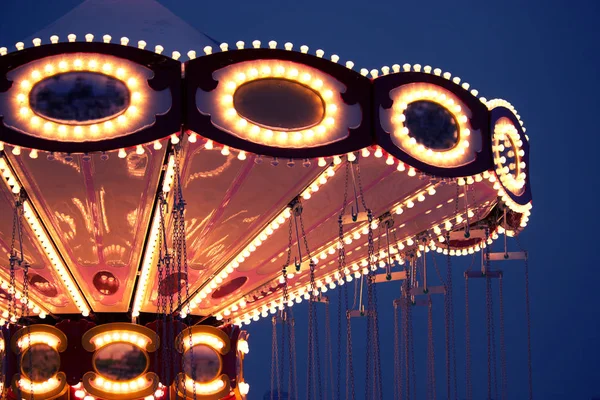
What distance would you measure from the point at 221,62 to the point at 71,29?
8.80ft

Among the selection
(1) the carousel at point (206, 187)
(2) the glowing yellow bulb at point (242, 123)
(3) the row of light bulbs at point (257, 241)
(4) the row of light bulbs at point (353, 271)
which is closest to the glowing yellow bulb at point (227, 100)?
(1) the carousel at point (206, 187)

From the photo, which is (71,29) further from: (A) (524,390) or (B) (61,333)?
(A) (524,390)

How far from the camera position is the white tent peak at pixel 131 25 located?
8.93 metres

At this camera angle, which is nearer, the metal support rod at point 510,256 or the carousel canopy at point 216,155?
the carousel canopy at point 216,155

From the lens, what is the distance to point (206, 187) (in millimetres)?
8328

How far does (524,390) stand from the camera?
44656 mm

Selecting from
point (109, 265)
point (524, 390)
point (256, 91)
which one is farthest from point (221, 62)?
point (524, 390)

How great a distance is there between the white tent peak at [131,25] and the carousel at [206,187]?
0.29 meters

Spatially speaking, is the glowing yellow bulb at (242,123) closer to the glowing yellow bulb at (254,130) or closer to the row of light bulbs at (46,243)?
the glowing yellow bulb at (254,130)

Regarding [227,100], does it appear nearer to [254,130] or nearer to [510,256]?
[254,130]

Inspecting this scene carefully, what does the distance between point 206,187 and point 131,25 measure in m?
2.21

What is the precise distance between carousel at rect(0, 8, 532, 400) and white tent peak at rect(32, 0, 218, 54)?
0.29 meters

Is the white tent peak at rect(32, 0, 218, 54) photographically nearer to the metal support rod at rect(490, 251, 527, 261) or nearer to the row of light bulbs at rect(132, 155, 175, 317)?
the row of light bulbs at rect(132, 155, 175, 317)

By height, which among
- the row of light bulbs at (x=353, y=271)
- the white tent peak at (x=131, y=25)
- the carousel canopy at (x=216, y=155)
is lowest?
the row of light bulbs at (x=353, y=271)
